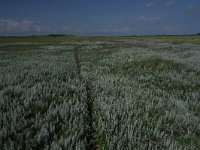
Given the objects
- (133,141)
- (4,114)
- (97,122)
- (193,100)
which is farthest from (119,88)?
(4,114)

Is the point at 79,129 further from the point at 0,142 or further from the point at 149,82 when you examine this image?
the point at 149,82

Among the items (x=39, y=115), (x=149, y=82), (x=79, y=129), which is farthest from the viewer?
(x=149, y=82)

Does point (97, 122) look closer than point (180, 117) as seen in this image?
Yes

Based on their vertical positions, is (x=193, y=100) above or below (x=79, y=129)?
below

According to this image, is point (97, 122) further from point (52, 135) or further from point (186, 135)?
point (186, 135)

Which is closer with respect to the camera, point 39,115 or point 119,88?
point 39,115

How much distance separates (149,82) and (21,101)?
955cm

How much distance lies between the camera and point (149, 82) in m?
16.1

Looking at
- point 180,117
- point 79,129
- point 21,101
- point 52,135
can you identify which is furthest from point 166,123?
point 21,101

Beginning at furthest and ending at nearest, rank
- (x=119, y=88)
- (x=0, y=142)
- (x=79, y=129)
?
1. (x=119, y=88)
2. (x=79, y=129)
3. (x=0, y=142)

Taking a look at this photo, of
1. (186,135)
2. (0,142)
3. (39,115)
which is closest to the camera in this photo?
(0,142)

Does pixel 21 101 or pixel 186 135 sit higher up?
pixel 21 101

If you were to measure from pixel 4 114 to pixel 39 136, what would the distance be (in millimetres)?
1531

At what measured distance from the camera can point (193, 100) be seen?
43.7ft
